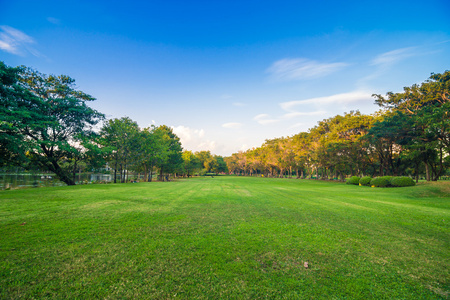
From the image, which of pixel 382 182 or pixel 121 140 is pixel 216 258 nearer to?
pixel 382 182

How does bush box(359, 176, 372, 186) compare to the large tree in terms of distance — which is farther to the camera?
bush box(359, 176, 372, 186)

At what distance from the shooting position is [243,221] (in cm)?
639

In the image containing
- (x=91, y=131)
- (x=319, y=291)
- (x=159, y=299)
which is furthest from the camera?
(x=91, y=131)

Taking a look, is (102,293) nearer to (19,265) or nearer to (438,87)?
(19,265)

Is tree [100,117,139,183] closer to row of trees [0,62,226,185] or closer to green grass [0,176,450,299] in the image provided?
row of trees [0,62,226,185]

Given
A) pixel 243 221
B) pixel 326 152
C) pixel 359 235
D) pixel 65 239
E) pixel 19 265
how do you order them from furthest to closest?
pixel 326 152
pixel 243 221
pixel 359 235
pixel 65 239
pixel 19 265

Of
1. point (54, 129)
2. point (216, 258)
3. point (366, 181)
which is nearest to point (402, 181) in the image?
point (366, 181)

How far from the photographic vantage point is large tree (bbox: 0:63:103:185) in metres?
14.5

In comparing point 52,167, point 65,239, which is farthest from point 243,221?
point 52,167

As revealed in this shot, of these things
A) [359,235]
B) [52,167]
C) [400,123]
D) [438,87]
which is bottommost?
[359,235]

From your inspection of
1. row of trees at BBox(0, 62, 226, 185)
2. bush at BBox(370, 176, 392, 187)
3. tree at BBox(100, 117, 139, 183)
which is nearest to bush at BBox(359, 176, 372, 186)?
bush at BBox(370, 176, 392, 187)

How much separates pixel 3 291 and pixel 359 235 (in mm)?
7465

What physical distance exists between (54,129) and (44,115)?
1.85 m

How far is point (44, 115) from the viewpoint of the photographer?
714 inches
